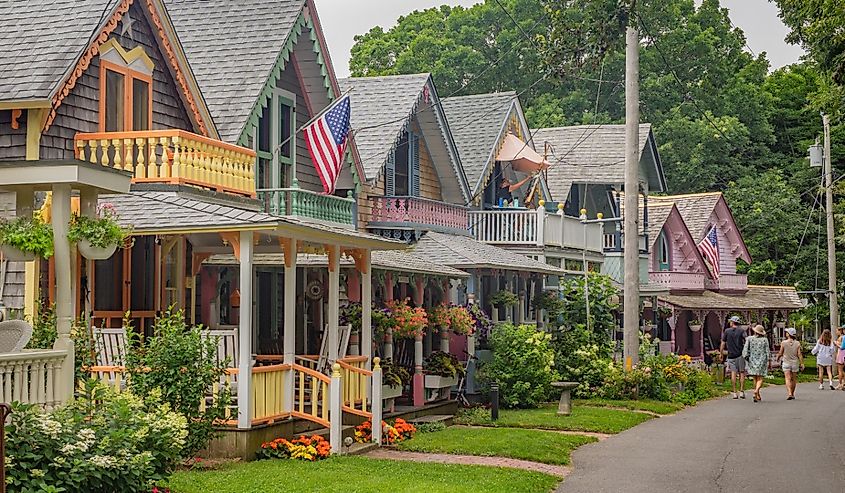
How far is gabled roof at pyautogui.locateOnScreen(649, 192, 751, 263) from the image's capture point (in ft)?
171

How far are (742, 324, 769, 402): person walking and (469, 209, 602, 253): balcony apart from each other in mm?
5422

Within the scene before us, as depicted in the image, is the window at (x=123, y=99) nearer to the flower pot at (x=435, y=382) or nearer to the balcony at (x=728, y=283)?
the flower pot at (x=435, y=382)

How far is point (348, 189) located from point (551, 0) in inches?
335

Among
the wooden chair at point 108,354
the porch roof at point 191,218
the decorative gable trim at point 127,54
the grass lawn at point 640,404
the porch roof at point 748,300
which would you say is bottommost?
the grass lawn at point 640,404

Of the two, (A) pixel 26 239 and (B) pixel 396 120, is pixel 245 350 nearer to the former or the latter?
(A) pixel 26 239

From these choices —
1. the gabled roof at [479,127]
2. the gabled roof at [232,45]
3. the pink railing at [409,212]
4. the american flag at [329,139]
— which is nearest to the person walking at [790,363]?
the gabled roof at [479,127]

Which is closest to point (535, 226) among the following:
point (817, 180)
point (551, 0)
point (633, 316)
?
point (633, 316)

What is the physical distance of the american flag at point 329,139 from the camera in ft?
74.0

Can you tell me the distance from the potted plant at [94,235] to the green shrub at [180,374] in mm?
1567

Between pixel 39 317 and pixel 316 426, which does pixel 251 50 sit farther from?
pixel 39 317

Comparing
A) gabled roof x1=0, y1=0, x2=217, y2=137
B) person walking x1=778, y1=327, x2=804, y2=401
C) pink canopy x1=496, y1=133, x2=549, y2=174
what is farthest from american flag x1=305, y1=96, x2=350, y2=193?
person walking x1=778, y1=327, x2=804, y2=401

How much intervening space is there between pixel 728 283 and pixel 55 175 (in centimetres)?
→ 4151

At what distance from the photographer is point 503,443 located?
19.3 meters

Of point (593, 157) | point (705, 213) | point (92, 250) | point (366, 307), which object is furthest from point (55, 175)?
point (705, 213)
